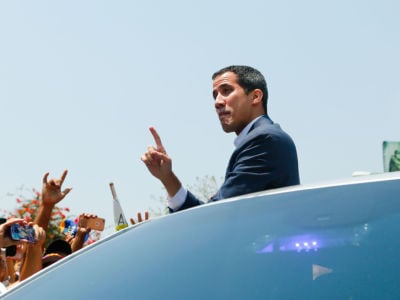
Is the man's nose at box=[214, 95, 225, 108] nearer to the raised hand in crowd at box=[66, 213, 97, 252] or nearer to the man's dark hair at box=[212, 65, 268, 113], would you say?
the man's dark hair at box=[212, 65, 268, 113]

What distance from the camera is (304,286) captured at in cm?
191

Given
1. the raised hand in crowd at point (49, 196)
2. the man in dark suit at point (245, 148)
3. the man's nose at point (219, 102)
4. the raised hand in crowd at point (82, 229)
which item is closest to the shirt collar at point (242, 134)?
the man in dark suit at point (245, 148)

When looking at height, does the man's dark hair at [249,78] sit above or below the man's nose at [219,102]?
above

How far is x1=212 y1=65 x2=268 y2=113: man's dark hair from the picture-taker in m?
4.07

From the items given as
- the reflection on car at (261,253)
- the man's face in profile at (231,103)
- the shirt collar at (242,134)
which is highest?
the man's face in profile at (231,103)

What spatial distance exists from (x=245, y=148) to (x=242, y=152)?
22 mm

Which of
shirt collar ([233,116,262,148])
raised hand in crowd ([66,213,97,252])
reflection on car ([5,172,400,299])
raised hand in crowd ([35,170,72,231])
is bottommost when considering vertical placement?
raised hand in crowd ([66,213,97,252])

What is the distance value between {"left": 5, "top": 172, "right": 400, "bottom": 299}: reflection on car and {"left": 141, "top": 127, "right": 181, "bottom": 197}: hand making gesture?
3.75ft

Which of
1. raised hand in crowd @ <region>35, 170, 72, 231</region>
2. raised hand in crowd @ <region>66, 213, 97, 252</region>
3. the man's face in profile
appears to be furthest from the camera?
raised hand in crowd @ <region>66, 213, 97, 252</region>

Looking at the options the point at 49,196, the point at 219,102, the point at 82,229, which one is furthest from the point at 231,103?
the point at 82,229

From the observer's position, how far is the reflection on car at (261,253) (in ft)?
6.31

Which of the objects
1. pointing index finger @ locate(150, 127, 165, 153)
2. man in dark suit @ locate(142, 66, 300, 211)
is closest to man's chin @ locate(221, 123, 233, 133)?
man in dark suit @ locate(142, 66, 300, 211)

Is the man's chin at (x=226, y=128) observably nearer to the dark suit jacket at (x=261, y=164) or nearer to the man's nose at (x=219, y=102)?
the man's nose at (x=219, y=102)

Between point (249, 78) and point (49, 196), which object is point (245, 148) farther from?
point (49, 196)
